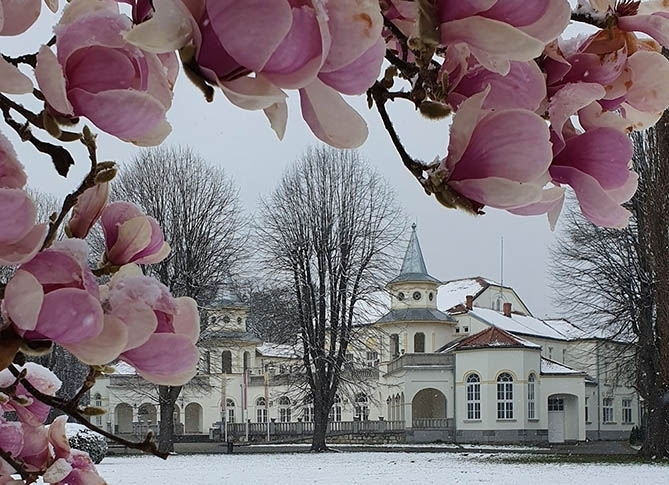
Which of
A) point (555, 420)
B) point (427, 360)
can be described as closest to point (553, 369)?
point (555, 420)

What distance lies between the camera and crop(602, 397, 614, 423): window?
3791 centimetres

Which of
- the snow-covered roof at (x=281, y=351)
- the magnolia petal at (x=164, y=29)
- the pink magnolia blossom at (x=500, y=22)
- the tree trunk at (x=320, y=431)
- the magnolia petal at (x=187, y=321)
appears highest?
the pink magnolia blossom at (x=500, y=22)

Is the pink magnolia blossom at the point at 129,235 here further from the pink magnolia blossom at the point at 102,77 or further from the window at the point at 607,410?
the window at the point at 607,410

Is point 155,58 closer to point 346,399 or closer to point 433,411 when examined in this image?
point 346,399

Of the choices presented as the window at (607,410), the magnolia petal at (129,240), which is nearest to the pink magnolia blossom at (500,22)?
the magnolia petal at (129,240)

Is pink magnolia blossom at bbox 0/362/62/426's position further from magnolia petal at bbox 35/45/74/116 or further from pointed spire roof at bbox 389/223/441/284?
pointed spire roof at bbox 389/223/441/284

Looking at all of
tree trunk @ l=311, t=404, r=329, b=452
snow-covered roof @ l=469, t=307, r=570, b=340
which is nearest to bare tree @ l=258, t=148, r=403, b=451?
tree trunk @ l=311, t=404, r=329, b=452

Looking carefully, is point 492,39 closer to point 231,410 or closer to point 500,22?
point 500,22

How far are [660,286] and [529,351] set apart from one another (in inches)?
634

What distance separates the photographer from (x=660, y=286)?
16.6 meters

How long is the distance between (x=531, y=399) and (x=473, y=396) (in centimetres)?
216

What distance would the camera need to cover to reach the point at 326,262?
81.5ft

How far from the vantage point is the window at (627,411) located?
38.7 metres

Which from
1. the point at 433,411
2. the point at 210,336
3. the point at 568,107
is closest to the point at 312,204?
the point at 210,336
